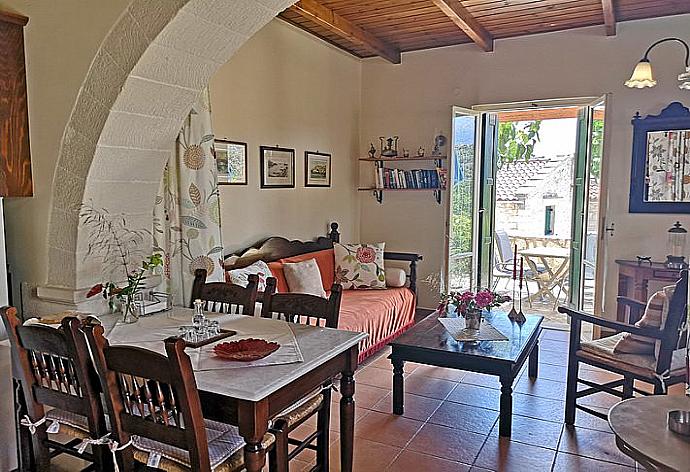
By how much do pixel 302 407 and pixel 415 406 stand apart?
1.44m

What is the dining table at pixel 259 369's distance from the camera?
5.57 feet

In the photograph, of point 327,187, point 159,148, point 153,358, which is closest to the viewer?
point 153,358

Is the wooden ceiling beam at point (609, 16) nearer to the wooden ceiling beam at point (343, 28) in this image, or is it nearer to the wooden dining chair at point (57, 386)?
the wooden ceiling beam at point (343, 28)

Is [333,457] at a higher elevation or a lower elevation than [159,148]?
lower

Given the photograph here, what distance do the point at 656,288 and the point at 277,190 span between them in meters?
3.42

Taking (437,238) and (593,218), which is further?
(437,238)

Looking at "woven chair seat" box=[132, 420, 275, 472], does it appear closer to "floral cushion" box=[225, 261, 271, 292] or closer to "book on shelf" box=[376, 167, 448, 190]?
"floral cushion" box=[225, 261, 271, 292]

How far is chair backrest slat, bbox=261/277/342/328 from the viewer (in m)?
2.50

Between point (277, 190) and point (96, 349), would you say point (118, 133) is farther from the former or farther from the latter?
point (277, 190)

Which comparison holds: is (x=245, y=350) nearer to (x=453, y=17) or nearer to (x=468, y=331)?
(x=468, y=331)

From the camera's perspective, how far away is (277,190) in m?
4.82

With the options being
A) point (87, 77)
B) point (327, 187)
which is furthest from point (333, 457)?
point (327, 187)

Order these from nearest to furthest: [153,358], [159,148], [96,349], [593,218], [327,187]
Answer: [153,358] → [96,349] → [159,148] → [593,218] → [327,187]

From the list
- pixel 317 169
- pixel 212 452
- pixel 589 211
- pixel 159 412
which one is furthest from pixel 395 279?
pixel 159 412
